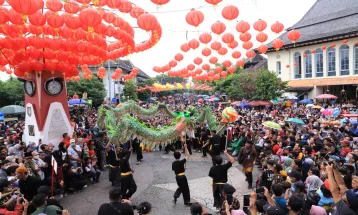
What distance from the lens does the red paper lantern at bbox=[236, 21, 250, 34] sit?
1184 centimetres

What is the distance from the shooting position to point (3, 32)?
8.40 meters

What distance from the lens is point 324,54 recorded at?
28.1 metres

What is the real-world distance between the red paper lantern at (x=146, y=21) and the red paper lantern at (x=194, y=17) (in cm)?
156

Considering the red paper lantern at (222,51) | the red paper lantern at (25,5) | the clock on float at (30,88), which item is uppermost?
the red paper lantern at (222,51)

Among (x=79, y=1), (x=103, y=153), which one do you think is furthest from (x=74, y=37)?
(x=103, y=153)

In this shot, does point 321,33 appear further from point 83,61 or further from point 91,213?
point 91,213

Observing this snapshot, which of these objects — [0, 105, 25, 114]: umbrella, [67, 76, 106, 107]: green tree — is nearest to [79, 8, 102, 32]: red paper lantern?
[0, 105, 25, 114]: umbrella

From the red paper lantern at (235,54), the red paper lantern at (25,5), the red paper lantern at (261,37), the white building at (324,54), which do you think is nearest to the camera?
the red paper lantern at (25,5)

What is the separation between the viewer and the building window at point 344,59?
26503 millimetres

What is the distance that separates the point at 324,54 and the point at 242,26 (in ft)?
65.0

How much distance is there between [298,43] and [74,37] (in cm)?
2583

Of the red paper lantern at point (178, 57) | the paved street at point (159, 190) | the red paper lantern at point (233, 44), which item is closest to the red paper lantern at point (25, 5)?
the paved street at point (159, 190)

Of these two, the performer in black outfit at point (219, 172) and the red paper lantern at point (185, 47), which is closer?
the performer in black outfit at point (219, 172)

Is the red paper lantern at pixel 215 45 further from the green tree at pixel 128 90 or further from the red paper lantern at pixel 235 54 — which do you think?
the green tree at pixel 128 90
